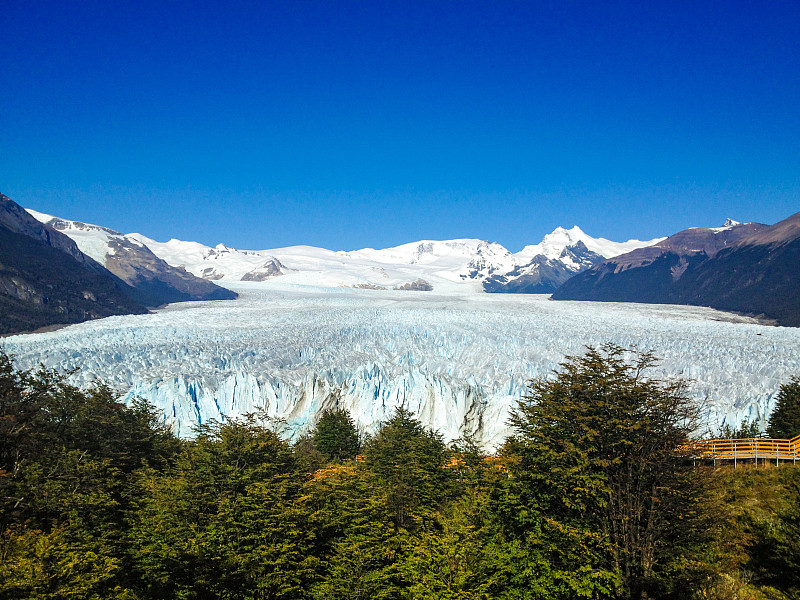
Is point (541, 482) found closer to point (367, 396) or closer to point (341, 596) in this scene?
point (341, 596)

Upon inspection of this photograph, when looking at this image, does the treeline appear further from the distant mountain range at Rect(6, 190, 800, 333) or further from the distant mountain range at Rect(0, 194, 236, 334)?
the distant mountain range at Rect(6, 190, 800, 333)

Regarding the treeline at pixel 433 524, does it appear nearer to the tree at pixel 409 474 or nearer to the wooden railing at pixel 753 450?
the tree at pixel 409 474

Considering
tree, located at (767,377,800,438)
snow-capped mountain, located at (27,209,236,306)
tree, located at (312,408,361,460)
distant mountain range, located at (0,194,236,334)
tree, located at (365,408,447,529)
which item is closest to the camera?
tree, located at (365,408,447,529)

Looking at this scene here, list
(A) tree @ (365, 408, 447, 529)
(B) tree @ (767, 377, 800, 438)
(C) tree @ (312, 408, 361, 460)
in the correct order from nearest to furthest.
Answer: (A) tree @ (365, 408, 447, 529), (B) tree @ (767, 377, 800, 438), (C) tree @ (312, 408, 361, 460)

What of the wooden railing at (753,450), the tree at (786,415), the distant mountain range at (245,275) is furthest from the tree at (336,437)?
the distant mountain range at (245,275)

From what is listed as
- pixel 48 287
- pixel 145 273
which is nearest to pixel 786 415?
pixel 48 287

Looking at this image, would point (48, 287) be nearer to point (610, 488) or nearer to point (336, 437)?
point (336, 437)

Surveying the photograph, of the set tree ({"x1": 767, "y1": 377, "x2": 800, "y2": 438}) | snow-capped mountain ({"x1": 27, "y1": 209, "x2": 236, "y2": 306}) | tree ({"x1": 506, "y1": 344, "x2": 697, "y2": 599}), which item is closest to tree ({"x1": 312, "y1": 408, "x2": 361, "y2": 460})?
tree ({"x1": 506, "y1": 344, "x2": 697, "y2": 599})
